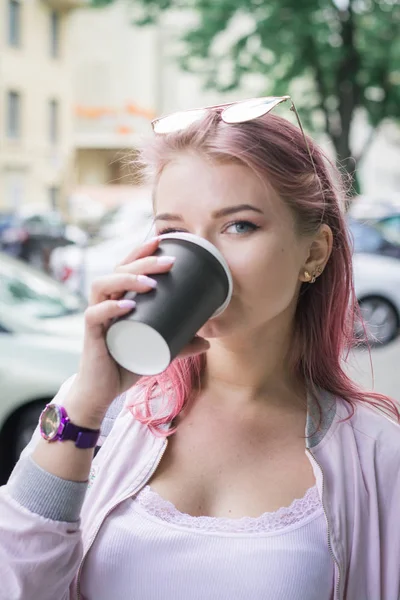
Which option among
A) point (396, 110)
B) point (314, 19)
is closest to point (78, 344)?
point (314, 19)

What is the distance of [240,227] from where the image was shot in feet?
4.44

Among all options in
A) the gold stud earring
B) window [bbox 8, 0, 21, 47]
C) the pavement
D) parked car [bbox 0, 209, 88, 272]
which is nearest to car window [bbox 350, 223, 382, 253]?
the pavement

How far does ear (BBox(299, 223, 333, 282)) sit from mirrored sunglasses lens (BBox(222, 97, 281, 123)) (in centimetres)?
26

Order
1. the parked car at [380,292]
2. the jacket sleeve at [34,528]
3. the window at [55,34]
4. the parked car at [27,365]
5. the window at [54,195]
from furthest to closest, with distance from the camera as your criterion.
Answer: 1. the window at [54,195]
2. the window at [55,34]
3. the parked car at [380,292]
4. the parked car at [27,365]
5. the jacket sleeve at [34,528]

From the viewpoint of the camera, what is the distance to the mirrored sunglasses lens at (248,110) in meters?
1.44

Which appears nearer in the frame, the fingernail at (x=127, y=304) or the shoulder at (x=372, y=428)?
the fingernail at (x=127, y=304)

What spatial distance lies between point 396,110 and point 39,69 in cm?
1748

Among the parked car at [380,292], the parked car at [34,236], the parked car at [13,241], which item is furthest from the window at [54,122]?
the parked car at [380,292]

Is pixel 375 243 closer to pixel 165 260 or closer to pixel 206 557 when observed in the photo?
pixel 206 557

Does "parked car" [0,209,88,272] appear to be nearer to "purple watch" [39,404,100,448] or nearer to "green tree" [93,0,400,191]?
"green tree" [93,0,400,191]

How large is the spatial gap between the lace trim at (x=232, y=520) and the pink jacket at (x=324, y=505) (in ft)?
0.10

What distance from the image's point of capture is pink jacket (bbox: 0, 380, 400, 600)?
124 cm

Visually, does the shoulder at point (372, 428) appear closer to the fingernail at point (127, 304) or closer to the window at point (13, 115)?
the fingernail at point (127, 304)

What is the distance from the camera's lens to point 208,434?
5.03ft
